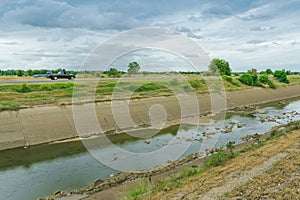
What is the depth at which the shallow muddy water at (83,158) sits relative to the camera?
12.1 m

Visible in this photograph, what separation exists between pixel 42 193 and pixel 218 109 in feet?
94.0

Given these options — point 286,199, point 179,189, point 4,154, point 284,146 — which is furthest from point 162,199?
point 4,154

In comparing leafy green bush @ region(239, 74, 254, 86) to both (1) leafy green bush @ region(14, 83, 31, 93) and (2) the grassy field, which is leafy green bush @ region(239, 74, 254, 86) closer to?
(2) the grassy field

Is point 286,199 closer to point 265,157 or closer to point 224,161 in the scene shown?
point 265,157

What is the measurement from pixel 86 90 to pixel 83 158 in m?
13.1

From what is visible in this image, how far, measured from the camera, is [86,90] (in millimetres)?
27953

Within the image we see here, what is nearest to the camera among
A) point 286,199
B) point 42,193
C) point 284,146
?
point 286,199

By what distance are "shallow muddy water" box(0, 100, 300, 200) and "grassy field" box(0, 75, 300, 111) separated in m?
6.72

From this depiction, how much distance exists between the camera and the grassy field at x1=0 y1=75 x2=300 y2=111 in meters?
23.6

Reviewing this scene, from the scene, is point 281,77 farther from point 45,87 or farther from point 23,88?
point 23,88

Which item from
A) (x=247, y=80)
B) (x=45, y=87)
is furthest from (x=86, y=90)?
(x=247, y=80)

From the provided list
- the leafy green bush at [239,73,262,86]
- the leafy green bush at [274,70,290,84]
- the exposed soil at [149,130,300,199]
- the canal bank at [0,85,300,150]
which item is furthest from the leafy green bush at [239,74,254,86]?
the exposed soil at [149,130,300,199]

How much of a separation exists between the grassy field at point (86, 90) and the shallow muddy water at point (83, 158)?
672 centimetres

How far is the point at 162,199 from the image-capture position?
8367mm
